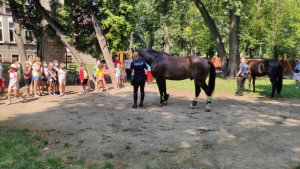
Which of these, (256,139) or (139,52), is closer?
(256,139)

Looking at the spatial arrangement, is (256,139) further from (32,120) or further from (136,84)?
(32,120)

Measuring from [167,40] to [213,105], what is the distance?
130 ft

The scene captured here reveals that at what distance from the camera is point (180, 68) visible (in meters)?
12.6

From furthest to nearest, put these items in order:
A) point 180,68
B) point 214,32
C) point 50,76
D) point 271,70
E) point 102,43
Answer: point 214,32
point 102,43
point 271,70
point 50,76
point 180,68

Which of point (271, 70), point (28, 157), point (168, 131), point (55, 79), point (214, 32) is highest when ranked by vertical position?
point (214, 32)

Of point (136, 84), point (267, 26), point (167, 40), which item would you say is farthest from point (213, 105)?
point (167, 40)

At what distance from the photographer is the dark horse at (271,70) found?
16098 millimetres

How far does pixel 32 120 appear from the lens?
10281 mm

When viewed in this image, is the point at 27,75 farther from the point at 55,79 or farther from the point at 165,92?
the point at 165,92

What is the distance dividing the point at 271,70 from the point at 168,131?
9.71 metres

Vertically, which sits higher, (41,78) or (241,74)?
(241,74)

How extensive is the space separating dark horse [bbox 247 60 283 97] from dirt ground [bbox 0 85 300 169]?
235cm

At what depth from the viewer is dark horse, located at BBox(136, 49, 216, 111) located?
12203 millimetres


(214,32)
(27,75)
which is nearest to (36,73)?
(27,75)
